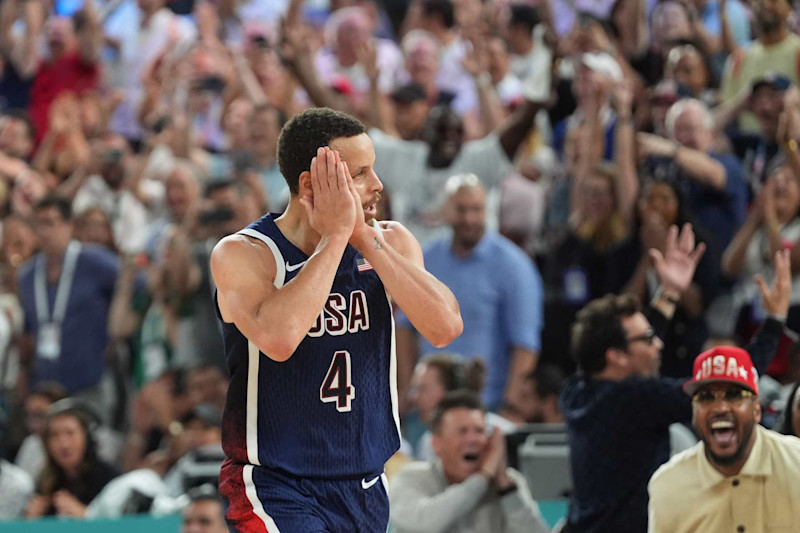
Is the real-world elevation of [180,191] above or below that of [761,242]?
above

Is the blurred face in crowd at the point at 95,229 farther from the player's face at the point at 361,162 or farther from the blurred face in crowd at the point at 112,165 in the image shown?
the player's face at the point at 361,162

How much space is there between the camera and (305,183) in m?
4.80

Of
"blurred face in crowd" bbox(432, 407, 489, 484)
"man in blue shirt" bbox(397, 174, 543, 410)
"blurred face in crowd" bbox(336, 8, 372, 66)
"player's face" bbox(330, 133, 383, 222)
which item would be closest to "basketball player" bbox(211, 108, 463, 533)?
"player's face" bbox(330, 133, 383, 222)

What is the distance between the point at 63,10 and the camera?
614 inches

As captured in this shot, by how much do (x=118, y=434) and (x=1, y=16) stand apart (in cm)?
590

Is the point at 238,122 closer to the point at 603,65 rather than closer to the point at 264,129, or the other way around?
→ the point at 264,129

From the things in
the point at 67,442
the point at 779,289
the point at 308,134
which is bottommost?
the point at 67,442

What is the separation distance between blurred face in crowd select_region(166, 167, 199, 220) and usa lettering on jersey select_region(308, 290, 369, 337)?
6.60 metres

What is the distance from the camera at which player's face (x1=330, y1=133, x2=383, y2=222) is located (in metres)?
4.79

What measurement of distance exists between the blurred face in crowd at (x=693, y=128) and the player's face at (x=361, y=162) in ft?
17.7

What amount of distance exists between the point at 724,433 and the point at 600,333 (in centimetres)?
99

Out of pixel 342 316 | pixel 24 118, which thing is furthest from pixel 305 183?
pixel 24 118

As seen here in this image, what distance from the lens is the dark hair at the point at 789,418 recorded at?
6.46 metres

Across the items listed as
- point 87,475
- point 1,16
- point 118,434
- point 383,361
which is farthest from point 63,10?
point 383,361
